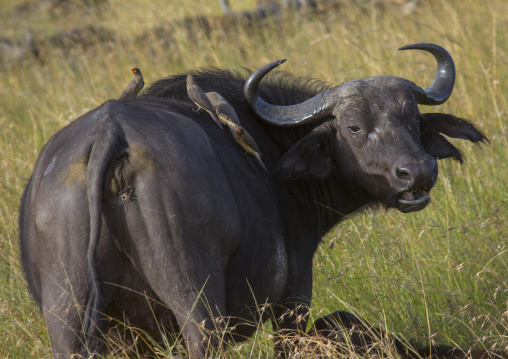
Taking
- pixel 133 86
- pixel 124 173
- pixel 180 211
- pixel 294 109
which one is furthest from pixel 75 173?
pixel 294 109

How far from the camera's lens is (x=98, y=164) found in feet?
9.11

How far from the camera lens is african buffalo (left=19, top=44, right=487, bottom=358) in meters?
2.83

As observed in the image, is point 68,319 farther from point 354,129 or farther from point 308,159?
point 354,129

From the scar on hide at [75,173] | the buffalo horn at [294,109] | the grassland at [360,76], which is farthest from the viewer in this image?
the grassland at [360,76]

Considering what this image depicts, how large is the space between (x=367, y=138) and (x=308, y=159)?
1.30ft

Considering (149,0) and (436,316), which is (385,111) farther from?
(149,0)

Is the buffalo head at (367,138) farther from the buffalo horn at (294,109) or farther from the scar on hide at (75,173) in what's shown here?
the scar on hide at (75,173)

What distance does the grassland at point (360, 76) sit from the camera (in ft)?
14.3

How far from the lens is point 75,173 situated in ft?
9.29

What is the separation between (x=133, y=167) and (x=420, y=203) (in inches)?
72.8

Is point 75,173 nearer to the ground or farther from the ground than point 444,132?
farther from the ground

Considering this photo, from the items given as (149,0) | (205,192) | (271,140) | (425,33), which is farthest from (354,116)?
(149,0)

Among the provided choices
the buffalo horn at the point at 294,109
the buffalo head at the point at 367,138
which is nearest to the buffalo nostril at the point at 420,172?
the buffalo head at the point at 367,138

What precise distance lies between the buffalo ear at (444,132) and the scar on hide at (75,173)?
2.42 metres
